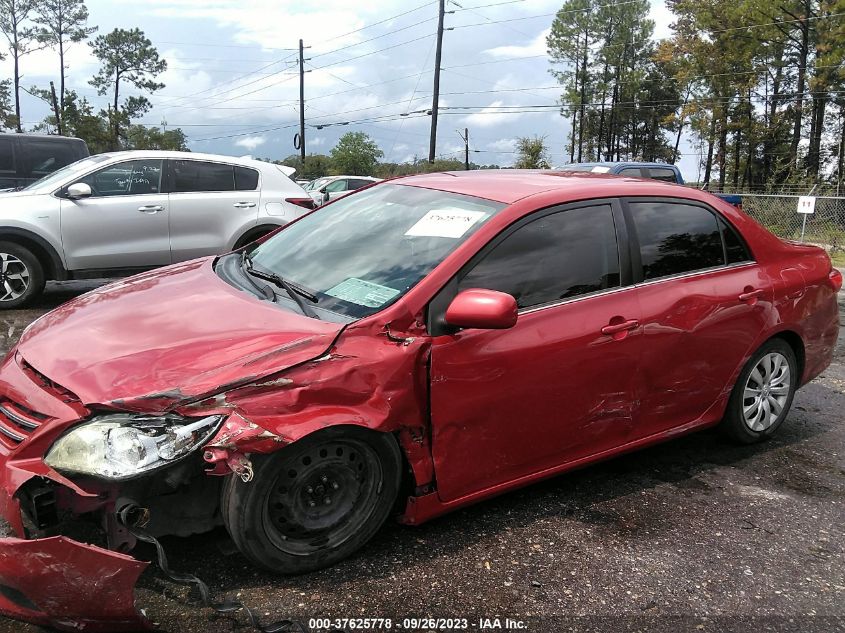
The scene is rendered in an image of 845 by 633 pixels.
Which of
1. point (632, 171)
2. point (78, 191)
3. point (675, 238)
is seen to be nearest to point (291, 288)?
point (675, 238)

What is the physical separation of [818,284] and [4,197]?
7.37 metres

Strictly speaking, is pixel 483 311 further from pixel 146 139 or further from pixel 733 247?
pixel 146 139

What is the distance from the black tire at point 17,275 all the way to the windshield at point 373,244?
4.52 m

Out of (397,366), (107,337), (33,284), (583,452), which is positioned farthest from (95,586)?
(33,284)

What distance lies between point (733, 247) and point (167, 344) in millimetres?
3047

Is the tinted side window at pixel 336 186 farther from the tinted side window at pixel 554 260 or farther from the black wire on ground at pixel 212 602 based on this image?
the black wire on ground at pixel 212 602

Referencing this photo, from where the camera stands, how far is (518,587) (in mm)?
2686

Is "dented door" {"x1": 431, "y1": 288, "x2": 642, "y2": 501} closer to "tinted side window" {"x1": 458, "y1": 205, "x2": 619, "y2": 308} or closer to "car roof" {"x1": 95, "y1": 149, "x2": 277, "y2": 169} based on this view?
"tinted side window" {"x1": 458, "y1": 205, "x2": 619, "y2": 308}

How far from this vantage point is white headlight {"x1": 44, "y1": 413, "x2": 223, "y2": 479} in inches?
89.7

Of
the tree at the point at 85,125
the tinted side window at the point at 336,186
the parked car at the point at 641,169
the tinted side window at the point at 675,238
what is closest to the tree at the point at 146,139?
the tree at the point at 85,125

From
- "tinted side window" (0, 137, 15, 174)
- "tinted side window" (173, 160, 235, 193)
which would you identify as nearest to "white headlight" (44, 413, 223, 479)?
"tinted side window" (173, 160, 235, 193)

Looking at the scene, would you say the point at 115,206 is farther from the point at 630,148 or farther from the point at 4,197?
the point at 630,148

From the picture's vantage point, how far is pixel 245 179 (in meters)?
8.32

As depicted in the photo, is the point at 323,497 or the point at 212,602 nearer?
the point at 212,602
